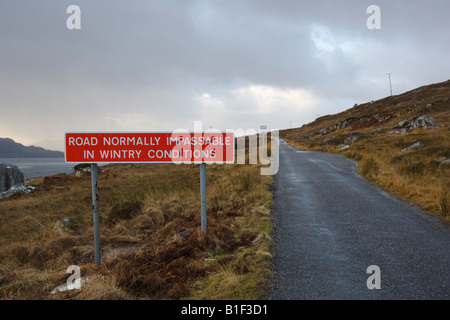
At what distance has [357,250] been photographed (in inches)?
176

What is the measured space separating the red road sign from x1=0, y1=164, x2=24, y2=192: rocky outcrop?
804 inches

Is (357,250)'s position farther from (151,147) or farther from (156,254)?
(151,147)

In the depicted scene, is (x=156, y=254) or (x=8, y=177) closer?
(x=156, y=254)

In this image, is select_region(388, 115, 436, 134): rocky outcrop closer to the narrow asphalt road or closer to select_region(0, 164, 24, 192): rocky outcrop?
the narrow asphalt road

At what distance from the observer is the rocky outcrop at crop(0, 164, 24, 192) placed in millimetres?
20750

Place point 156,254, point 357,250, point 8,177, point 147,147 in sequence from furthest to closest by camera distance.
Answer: point 8,177 → point 147,147 → point 357,250 → point 156,254

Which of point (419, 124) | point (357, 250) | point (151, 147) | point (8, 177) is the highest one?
point (419, 124)

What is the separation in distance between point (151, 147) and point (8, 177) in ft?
71.6

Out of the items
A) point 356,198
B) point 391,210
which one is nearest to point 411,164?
point 356,198

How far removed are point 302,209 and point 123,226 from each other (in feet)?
15.0

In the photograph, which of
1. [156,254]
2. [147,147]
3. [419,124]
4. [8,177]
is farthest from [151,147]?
[419,124]
